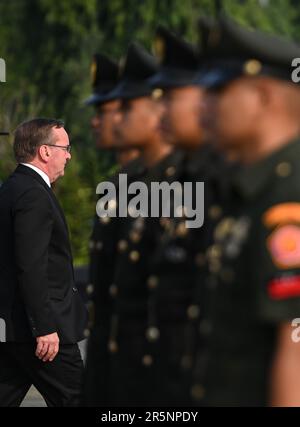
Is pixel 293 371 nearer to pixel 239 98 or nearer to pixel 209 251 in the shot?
pixel 209 251

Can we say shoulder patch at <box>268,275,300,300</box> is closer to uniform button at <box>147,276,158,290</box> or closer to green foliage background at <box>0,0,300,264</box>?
uniform button at <box>147,276,158,290</box>

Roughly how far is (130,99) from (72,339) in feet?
5.96

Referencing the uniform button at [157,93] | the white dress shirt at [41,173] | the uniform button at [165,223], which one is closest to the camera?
the uniform button at [165,223]

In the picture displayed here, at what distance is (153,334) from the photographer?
436 cm

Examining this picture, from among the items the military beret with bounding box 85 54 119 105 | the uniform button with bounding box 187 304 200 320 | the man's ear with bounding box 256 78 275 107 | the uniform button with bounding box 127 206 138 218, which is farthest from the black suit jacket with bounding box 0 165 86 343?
the man's ear with bounding box 256 78 275 107

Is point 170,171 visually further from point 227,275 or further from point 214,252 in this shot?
point 227,275

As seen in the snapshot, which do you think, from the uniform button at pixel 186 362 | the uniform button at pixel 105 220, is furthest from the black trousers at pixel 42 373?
the uniform button at pixel 186 362

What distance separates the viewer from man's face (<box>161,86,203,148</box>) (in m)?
4.40

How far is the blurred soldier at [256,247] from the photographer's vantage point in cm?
347

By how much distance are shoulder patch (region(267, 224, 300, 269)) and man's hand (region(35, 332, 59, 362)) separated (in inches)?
127

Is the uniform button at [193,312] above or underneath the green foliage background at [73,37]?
underneath

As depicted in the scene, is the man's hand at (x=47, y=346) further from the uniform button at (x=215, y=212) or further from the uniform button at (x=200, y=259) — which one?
the uniform button at (x=215, y=212)

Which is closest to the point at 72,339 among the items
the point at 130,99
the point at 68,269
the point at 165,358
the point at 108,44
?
the point at 68,269

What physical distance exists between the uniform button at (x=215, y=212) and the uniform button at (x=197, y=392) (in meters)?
0.45
